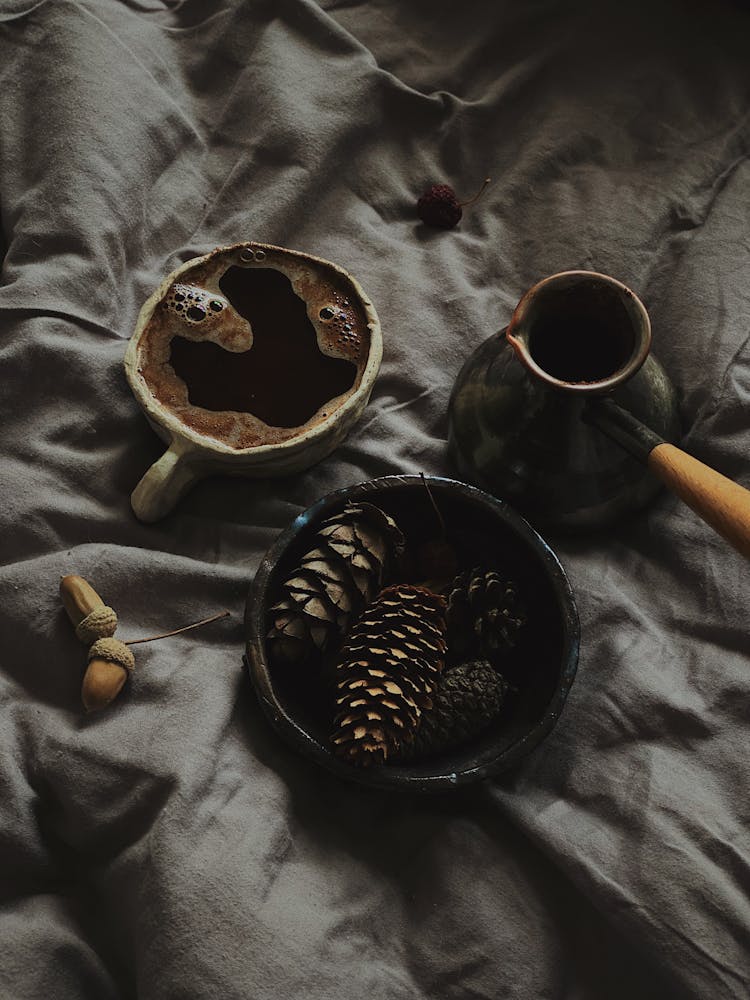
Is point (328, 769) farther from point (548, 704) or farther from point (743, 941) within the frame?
point (743, 941)

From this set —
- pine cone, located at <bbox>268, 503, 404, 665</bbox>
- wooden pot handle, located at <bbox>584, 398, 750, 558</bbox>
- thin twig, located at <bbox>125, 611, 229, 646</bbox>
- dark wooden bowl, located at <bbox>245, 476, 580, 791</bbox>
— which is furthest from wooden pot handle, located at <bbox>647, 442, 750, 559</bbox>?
thin twig, located at <bbox>125, 611, 229, 646</bbox>

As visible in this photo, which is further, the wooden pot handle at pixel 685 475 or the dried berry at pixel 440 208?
the dried berry at pixel 440 208

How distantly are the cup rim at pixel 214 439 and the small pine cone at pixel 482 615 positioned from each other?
0.64 feet

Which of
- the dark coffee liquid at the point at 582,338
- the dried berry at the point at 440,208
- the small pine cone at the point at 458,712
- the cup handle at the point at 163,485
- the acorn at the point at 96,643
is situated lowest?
the acorn at the point at 96,643

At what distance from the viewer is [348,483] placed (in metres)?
1.03

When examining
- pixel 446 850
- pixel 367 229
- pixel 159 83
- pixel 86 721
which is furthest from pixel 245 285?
pixel 446 850

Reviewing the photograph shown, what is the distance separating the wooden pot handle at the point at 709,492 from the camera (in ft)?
2.37

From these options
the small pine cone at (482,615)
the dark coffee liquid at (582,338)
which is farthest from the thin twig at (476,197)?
the small pine cone at (482,615)

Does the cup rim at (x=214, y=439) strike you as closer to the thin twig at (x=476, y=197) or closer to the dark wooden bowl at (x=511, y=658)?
the dark wooden bowl at (x=511, y=658)

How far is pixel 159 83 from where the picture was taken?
1171 millimetres

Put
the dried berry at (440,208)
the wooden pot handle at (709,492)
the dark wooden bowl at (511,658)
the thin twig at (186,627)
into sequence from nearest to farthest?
the wooden pot handle at (709,492)
the dark wooden bowl at (511,658)
the thin twig at (186,627)
the dried berry at (440,208)

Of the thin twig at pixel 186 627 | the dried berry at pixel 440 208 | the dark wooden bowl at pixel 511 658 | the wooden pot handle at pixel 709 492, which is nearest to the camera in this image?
the wooden pot handle at pixel 709 492

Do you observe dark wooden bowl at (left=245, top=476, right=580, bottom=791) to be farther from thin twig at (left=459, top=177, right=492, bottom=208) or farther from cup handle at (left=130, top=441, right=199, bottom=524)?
thin twig at (left=459, top=177, right=492, bottom=208)

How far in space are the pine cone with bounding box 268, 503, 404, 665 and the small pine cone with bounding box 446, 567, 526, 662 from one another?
7cm
